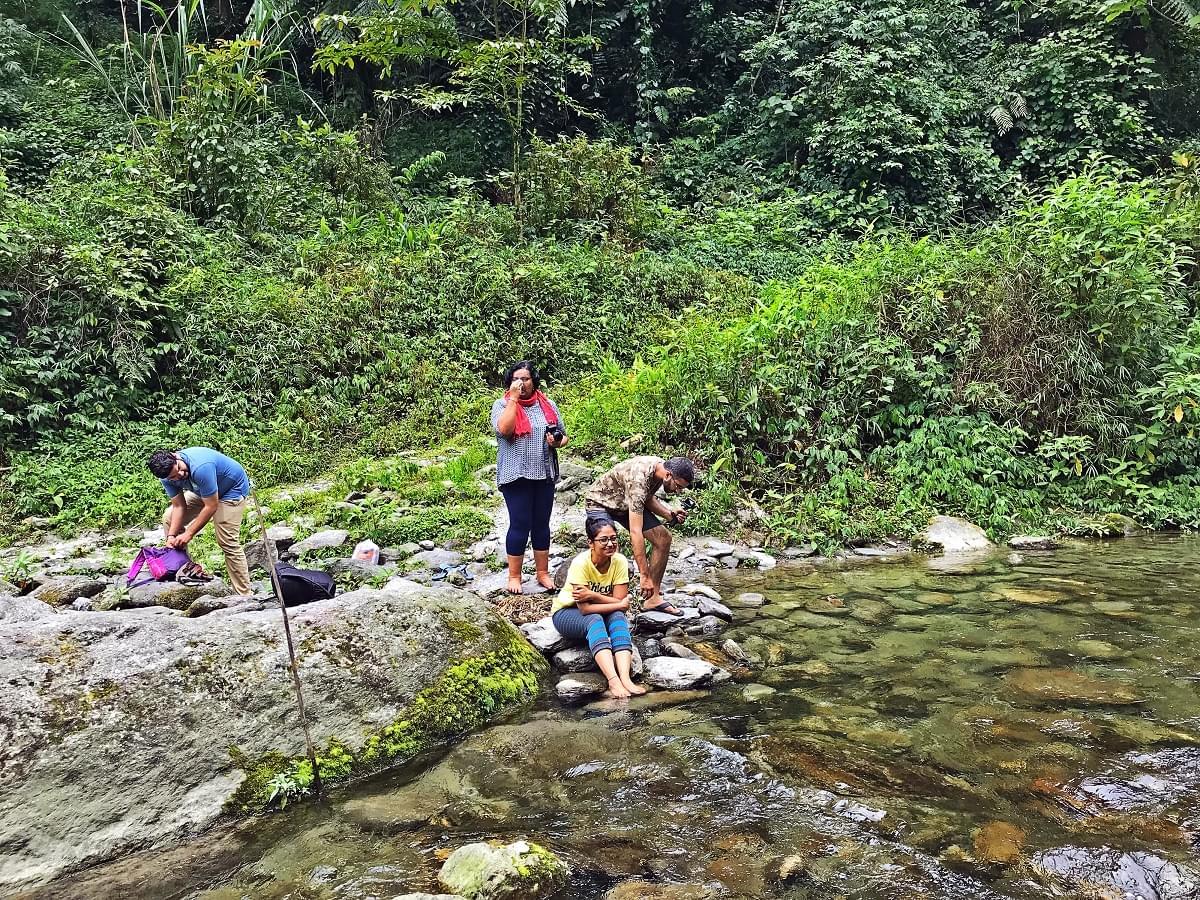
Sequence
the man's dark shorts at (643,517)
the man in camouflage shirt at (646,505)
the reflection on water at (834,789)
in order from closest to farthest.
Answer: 1. the reflection on water at (834,789)
2. the man in camouflage shirt at (646,505)
3. the man's dark shorts at (643,517)

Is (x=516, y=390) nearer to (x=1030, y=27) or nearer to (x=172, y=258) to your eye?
(x=172, y=258)

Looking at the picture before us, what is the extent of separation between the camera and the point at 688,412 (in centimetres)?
987

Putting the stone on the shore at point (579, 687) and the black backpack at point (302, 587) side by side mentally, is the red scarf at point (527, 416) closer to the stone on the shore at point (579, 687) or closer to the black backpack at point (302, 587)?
the black backpack at point (302, 587)

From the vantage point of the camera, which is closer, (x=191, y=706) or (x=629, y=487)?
(x=191, y=706)

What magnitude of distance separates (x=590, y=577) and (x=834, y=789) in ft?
6.88

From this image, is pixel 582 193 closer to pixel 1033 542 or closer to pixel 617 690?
pixel 1033 542

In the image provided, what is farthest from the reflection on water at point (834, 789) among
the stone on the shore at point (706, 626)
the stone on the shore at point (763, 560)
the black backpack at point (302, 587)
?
the stone on the shore at point (763, 560)

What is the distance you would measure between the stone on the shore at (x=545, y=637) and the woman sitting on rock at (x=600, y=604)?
0.44 ft

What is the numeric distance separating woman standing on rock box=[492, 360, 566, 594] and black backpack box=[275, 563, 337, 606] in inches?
65.8

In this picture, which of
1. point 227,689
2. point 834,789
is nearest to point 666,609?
point 834,789

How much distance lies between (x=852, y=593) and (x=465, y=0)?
681 inches

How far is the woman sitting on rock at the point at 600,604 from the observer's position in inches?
202

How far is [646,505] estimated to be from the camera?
6488 millimetres

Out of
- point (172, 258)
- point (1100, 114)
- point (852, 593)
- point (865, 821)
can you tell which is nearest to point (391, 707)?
point (865, 821)
